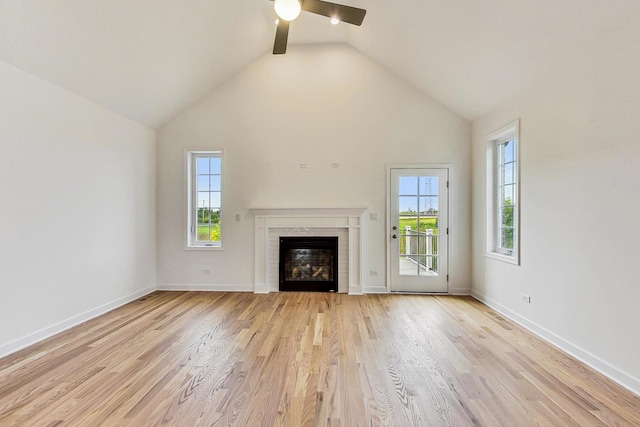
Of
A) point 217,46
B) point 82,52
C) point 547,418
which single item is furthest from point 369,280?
point 82,52

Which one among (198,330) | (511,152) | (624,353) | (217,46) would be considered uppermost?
(217,46)

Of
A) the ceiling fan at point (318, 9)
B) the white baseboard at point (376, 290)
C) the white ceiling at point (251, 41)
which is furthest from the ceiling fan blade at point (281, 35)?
the white baseboard at point (376, 290)

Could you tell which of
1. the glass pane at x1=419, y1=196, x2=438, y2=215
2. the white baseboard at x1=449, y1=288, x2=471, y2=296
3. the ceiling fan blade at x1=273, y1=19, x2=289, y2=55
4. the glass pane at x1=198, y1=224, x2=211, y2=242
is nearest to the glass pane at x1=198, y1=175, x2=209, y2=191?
the glass pane at x1=198, y1=224, x2=211, y2=242

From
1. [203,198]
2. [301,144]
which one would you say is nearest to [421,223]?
[301,144]

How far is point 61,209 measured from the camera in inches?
121

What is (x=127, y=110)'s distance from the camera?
3939 mm

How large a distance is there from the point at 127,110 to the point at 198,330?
3147 mm

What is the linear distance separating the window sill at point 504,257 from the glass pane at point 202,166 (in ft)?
15.1

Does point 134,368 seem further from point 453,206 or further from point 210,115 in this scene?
point 453,206

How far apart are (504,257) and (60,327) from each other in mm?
5276

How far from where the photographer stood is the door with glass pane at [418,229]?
455 centimetres

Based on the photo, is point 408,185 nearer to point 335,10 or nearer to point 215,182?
point 335,10

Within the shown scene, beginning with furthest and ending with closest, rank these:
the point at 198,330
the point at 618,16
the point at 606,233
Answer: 1. the point at 198,330
2. the point at 606,233
3. the point at 618,16

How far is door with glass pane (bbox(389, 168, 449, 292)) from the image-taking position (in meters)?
4.55
